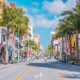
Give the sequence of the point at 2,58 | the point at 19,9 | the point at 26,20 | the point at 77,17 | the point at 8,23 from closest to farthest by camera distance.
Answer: the point at 77,17 < the point at 8,23 < the point at 19,9 < the point at 26,20 < the point at 2,58

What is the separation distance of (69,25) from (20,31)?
21.2m

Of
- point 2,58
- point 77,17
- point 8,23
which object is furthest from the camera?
point 2,58

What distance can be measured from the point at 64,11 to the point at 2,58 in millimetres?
29732

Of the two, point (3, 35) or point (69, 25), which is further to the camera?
point (3, 35)

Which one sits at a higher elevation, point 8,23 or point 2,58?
point 8,23

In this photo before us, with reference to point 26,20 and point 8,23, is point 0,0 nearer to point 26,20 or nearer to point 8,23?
point 26,20

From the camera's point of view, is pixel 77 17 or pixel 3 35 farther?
pixel 3 35

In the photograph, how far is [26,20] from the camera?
238 ft

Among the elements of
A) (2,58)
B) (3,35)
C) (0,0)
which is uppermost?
(0,0)

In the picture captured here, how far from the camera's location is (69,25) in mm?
65688

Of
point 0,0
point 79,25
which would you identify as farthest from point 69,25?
point 0,0

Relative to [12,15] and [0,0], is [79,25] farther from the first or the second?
[0,0]

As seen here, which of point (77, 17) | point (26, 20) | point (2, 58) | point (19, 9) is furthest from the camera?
point (2, 58)

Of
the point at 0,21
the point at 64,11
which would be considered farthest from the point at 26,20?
the point at 64,11
